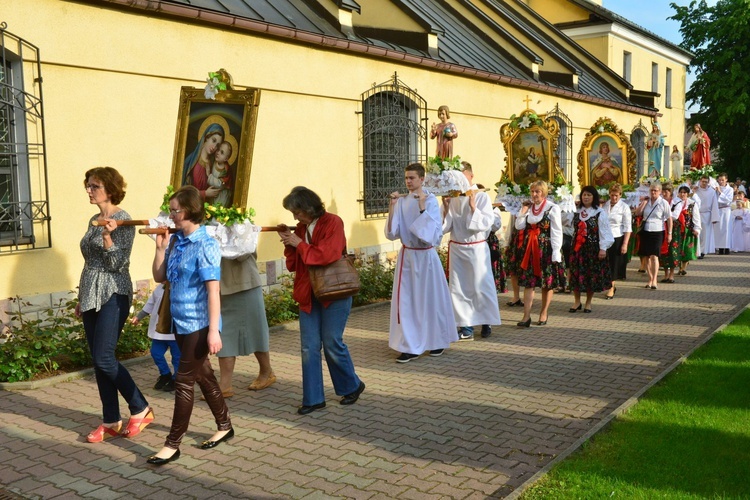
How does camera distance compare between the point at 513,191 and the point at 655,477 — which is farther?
the point at 513,191

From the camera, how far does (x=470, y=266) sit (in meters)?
9.62

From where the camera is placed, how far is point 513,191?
11.1m

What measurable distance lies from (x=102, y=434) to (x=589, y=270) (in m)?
7.82

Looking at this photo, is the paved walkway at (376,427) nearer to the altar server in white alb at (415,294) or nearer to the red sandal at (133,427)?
the red sandal at (133,427)

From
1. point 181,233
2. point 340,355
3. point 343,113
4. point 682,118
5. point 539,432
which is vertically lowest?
point 539,432

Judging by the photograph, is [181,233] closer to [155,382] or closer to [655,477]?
[155,382]

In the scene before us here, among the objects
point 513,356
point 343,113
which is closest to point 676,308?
point 513,356

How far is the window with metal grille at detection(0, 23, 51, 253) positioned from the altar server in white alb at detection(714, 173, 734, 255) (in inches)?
685

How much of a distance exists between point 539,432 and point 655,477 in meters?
1.17

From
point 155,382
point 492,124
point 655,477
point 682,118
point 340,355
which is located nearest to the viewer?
point 655,477

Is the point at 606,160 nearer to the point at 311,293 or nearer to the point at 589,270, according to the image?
the point at 589,270

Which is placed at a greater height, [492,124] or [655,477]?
[492,124]

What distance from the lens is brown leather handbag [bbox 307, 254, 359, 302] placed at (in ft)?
20.5

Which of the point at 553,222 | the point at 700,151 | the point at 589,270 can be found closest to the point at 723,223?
the point at 700,151
